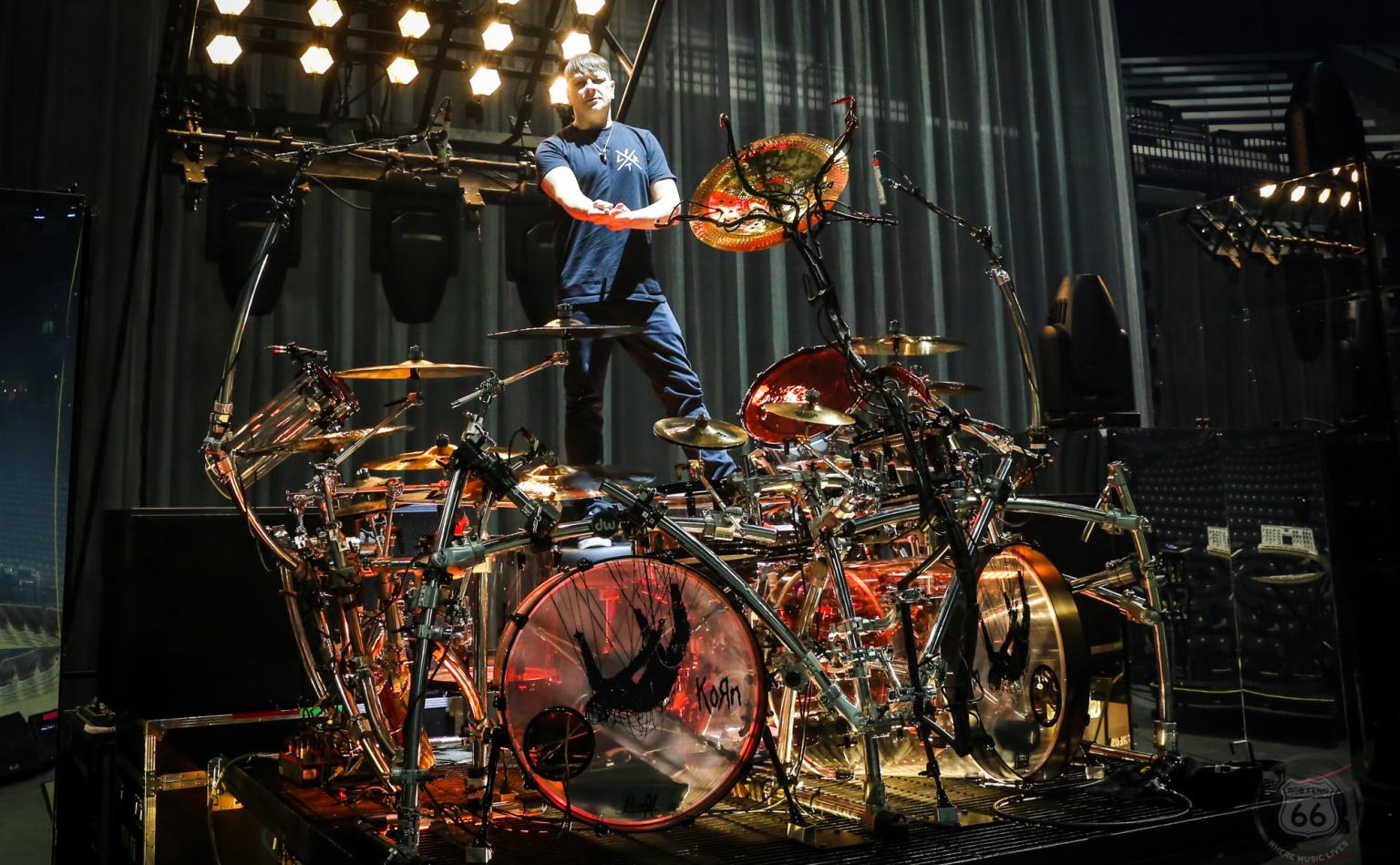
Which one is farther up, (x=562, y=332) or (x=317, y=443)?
(x=562, y=332)

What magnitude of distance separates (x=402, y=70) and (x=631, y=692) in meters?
3.76

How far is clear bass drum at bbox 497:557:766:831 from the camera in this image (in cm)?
249

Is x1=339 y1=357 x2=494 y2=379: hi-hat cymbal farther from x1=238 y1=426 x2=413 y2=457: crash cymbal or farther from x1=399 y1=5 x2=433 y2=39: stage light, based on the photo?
x1=399 y1=5 x2=433 y2=39: stage light

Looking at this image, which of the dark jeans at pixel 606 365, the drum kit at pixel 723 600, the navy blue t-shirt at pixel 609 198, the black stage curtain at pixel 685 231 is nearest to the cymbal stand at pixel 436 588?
the drum kit at pixel 723 600

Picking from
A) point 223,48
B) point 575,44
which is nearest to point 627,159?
point 575,44

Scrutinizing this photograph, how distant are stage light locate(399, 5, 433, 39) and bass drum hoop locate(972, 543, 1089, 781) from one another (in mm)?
3699

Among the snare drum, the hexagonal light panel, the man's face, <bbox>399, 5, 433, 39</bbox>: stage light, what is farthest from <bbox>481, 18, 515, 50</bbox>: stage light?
the snare drum

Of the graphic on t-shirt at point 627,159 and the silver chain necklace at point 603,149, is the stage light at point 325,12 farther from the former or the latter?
the graphic on t-shirt at point 627,159

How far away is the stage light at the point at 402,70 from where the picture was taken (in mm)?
5312

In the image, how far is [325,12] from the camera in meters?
5.02

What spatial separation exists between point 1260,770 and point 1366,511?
1.10 meters

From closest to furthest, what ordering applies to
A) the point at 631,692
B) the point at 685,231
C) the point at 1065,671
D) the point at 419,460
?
the point at 631,692 < the point at 1065,671 < the point at 419,460 < the point at 685,231

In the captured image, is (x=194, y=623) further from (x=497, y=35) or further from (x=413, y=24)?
(x=497, y=35)

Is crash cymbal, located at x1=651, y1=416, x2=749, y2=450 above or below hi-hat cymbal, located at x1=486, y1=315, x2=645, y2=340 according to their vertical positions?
below
